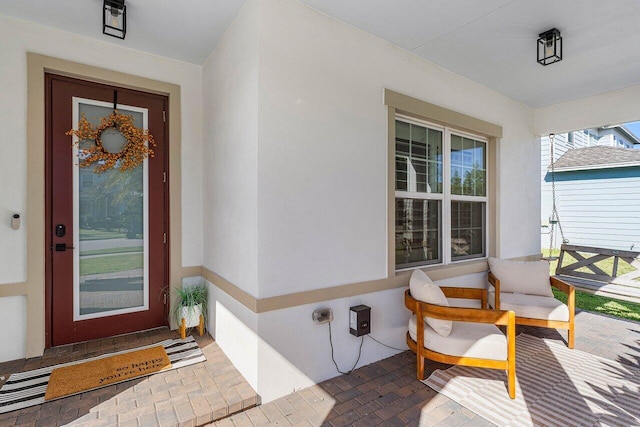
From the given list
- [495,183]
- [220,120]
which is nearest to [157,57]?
[220,120]

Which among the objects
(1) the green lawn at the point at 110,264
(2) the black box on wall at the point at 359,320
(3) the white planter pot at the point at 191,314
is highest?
(1) the green lawn at the point at 110,264

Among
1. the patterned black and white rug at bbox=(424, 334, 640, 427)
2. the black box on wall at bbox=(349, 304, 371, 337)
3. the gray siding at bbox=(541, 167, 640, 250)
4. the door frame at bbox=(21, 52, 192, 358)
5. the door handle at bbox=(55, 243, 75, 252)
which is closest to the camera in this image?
the patterned black and white rug at bbox=(424, 334, 640, 427)

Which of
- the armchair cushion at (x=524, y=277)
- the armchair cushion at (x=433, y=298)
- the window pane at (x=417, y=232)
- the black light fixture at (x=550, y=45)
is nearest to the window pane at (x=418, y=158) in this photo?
the window pane at (x=417, y=232)

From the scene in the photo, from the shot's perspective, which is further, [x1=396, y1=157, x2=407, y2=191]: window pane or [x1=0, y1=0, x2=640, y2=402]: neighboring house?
[x1=396, y1=157, x2=407, y2=191]: window pane

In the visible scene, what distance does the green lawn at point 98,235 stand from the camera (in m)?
3.26

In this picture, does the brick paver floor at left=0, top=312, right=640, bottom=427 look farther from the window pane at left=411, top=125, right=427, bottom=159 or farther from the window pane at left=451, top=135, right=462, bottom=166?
the window pane at left=451, top=135, right=462, bottom=166

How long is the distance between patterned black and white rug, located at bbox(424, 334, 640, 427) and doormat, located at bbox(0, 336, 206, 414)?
2.26 m

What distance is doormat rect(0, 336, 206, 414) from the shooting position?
236 cm

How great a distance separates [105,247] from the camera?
3.37 meters

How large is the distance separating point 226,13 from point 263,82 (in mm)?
850

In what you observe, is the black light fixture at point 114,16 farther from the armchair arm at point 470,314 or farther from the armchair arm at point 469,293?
the armchair arm at point 469,293

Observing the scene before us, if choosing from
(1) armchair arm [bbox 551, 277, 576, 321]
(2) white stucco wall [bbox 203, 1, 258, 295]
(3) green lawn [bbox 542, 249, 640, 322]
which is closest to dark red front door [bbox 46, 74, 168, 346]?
(2) white stucco wall [bbox 203, 1, 258, 295]

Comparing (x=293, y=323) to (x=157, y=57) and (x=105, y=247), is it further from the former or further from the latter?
(x=157, y=57)

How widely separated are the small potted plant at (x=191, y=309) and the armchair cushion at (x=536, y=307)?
334 cm
